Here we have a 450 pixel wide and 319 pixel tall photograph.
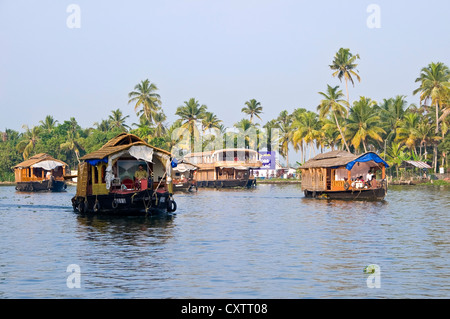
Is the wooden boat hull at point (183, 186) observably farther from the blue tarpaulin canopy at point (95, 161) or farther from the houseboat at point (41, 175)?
the blue tarpaulin canopy at point (95, 161)

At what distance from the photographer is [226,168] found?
259ft

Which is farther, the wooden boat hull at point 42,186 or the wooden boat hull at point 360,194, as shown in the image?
the wooden boat hull at point 42,186

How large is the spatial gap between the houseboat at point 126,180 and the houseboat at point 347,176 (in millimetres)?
15824

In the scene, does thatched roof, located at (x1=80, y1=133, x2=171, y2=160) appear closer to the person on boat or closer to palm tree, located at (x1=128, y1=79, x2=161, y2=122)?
the person on boat

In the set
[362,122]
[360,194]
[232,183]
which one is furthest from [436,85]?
[360,194]

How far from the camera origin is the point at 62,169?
7012 cm

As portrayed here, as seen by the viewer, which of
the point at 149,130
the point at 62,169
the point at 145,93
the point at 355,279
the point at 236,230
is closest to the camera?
the point at 355,279

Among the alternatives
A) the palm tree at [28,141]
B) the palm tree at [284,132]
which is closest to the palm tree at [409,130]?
the palm tree at [284,132]

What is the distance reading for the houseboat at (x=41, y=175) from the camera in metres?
66.4

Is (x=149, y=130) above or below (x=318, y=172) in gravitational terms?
above
